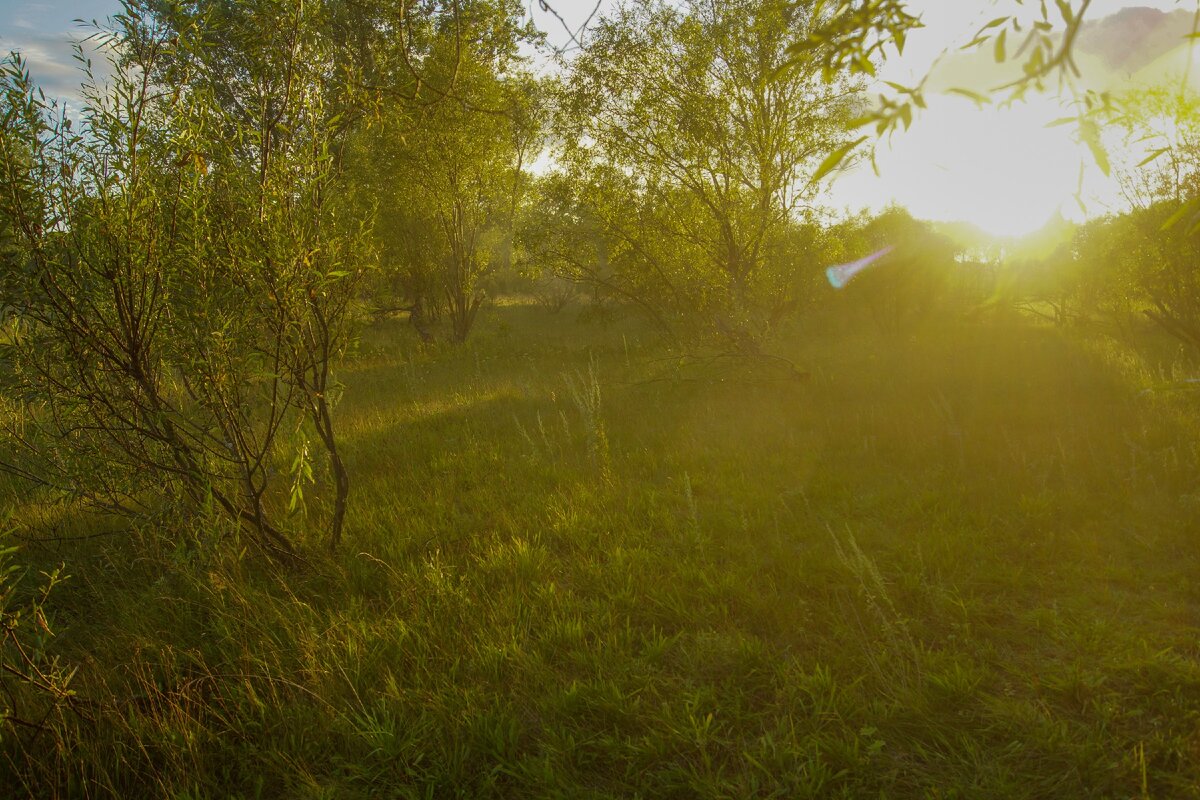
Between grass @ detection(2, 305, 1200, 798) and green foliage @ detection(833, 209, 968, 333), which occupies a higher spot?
green foliage @ detection(833, 209, 968, 333)

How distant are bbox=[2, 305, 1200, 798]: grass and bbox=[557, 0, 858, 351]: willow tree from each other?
570cm

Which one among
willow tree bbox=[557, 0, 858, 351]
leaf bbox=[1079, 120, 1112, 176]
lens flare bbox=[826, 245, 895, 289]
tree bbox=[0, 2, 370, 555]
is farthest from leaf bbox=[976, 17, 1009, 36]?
lens flare bbox=[826, 245, 895, 289]

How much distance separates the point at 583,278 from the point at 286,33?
924 cm

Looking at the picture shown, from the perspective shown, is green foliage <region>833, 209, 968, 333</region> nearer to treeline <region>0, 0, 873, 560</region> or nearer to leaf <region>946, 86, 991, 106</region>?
treeline <region>0, 0, 873, 560</region>

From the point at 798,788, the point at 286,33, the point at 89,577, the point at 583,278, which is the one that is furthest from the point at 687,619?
the point at 583,278

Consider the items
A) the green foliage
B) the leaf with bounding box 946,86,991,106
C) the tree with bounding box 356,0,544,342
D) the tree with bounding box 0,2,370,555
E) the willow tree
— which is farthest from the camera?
the green foliage

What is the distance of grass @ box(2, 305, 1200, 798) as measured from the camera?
9.79 feet

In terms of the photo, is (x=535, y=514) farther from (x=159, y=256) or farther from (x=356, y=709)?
(x=159, y=256)

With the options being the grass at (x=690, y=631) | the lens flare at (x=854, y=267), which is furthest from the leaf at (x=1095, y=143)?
the lens flare at (x=854, y=267)

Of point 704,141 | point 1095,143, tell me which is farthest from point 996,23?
point 704,141

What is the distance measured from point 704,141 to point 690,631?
9.60 m

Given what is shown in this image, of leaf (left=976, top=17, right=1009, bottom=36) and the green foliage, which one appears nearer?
leaf (left=976, top=17, right=1009, bottom=36)

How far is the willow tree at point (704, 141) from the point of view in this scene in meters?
11.1

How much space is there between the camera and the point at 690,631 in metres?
3.97
